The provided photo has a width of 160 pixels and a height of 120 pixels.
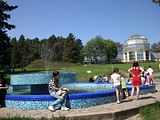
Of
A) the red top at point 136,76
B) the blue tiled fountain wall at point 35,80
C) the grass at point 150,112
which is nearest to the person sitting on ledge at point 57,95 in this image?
the grass at point 150,112

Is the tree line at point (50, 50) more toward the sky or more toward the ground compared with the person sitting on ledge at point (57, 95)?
more toward the sky

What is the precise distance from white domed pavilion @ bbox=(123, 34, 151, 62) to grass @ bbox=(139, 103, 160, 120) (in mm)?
108693

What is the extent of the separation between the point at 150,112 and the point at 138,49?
360 feet

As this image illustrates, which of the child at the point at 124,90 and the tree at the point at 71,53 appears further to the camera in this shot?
the tree at the point at 71,53

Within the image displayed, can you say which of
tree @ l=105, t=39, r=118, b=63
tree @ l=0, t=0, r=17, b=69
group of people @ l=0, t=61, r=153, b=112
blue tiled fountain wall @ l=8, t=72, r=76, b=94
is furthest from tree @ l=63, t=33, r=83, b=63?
group of people @ l=0, t=61, r=153, b=112

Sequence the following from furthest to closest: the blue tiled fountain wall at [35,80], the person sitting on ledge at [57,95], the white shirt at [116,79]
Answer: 1. the blue tiled fountain wall at [35,80]
2. the white shirt at [116,79]
3. the person sitting on ledge at [57,95]

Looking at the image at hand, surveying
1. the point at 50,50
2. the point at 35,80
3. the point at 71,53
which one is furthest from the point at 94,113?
the point at 71,53

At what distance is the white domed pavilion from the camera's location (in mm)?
117562

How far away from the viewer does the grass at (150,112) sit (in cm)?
939

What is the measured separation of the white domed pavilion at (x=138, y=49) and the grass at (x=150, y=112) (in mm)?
108693

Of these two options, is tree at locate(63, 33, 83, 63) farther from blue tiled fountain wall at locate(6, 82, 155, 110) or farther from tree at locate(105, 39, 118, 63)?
blue tiled fountain wall at locate(6, 82, 155, 110)

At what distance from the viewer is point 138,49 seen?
385 feet

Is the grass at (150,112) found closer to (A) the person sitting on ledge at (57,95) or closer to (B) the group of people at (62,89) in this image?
(B) the group of people at (62,89)

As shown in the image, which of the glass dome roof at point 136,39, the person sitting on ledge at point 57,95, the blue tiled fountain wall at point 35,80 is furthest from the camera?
the glass dome roof at point 136,39
